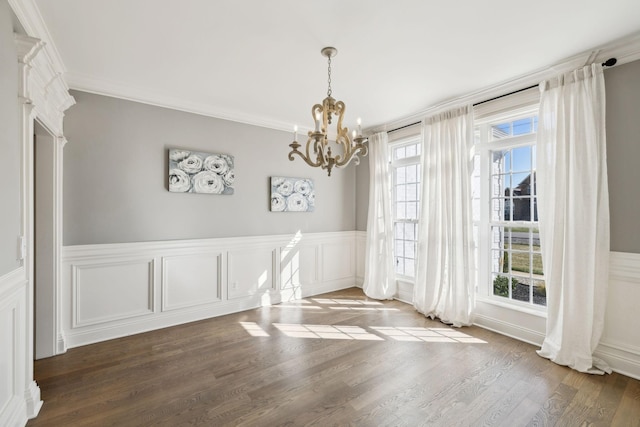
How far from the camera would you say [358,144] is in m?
2.36

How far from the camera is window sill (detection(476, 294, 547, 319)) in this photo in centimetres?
304

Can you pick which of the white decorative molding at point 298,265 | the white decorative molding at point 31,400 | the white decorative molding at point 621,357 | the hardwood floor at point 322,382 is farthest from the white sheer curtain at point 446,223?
the white decorative molding at point 31,400

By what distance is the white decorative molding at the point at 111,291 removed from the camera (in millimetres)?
2994

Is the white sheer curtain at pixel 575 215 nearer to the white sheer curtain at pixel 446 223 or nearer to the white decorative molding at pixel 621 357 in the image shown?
the white decorative molding at pixel 621 357

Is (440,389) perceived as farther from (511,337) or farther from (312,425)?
(511,337)

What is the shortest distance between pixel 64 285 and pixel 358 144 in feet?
10.4

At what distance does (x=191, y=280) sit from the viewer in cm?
366

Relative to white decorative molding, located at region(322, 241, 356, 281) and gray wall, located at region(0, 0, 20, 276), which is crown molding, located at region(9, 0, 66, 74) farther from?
white decorative molding, located at region(322, 241, 356, 281)

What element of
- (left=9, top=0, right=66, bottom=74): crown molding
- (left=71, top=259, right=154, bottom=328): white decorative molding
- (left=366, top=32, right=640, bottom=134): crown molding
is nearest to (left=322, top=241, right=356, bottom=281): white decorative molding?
(left=366, top=32, right=640, bottom=134): crown molding

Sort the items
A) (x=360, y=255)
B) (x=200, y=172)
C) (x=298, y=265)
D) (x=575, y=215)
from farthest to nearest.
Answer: (x=360, y=255), (x=298, y=265), (x=200, y=172), (x=575, y=215)

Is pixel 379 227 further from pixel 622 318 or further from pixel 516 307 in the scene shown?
pixel 622 318

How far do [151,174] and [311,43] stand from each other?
7.65ft

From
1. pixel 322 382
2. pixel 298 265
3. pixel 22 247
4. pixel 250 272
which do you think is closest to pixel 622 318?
pixel 322 382

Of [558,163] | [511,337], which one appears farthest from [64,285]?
[558,163]
